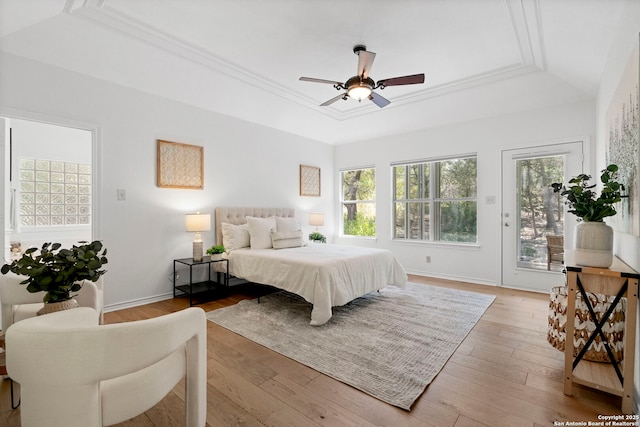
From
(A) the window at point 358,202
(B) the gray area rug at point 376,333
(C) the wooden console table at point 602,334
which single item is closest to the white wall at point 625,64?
(C) the wooden console table at point 602,334

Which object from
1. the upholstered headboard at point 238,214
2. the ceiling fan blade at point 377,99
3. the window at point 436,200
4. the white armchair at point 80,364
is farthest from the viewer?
the window at point 436,200

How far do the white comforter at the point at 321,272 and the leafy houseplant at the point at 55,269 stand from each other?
1.91 m

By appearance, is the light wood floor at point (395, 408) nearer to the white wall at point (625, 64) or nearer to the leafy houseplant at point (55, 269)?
the white wall at point (625, 64)

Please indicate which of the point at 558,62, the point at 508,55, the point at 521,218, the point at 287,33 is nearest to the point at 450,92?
the point at 508,55

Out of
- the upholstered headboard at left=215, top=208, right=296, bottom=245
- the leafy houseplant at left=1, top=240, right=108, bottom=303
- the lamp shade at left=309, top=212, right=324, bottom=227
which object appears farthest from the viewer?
the lamp shade at left=309, top=212, right=324, bottom=227

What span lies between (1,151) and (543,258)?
6575mm

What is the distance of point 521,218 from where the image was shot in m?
4.34

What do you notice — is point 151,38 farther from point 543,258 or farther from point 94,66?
point 543,258

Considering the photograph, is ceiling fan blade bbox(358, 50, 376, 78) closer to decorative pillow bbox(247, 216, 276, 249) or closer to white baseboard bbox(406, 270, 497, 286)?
decorative pillow bbox(247, 216, 276, 249)

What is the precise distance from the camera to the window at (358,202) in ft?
20.0

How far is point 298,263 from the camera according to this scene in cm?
320

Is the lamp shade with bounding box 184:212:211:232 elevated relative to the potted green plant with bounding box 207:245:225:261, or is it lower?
elevated

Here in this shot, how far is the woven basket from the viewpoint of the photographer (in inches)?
75.8

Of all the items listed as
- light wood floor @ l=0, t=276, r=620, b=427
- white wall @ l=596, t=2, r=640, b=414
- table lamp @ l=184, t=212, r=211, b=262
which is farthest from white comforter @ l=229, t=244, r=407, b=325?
white wall @ l=596, t=2, r=640, b=414
